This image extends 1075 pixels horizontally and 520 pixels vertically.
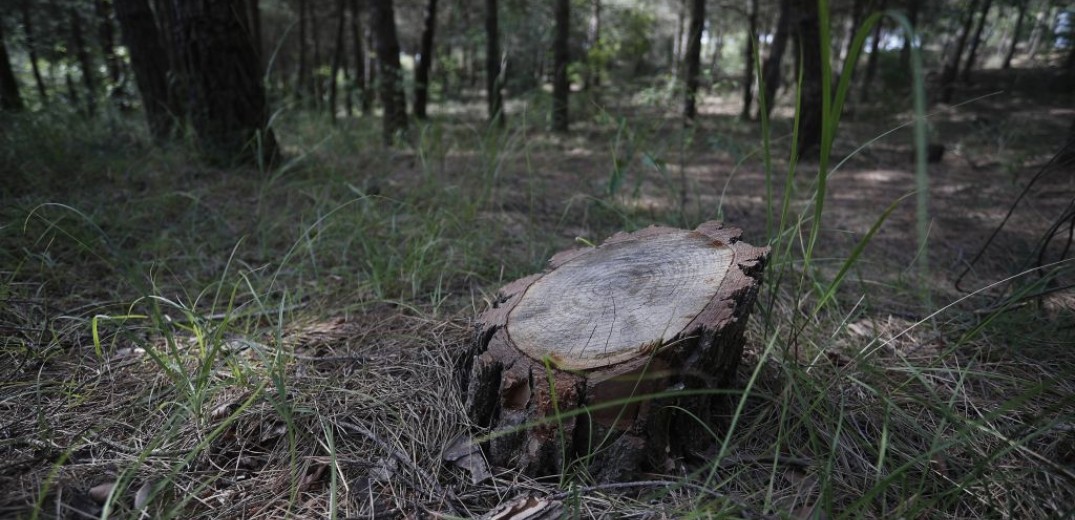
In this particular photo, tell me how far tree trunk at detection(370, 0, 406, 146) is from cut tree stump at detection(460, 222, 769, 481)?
4694mm

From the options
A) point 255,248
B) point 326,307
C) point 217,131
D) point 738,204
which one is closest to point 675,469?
point 326,307

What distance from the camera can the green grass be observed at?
1053mm

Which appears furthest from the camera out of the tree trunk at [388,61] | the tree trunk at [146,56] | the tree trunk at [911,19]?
the tree trunk at [911,19]

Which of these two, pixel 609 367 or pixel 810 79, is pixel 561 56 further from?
pixel 609 367

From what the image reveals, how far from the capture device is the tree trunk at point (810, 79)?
516 cm

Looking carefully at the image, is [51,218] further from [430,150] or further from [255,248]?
[430,150]

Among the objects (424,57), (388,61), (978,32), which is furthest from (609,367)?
(978,32)

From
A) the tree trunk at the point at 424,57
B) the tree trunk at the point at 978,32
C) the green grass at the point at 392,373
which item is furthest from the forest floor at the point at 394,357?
the tree trunk at the point at 978,32

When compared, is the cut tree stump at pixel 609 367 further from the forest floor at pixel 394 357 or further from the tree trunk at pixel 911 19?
the tree trunk at pixel 911 19

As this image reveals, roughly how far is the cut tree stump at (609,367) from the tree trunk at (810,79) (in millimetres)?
4655

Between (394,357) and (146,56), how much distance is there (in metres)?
4.34

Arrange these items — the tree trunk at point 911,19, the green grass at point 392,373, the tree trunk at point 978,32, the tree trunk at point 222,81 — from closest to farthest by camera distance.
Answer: the green grass at point 392,373
the tree trunk at point 222,81
the tree trunk at point 911,19
the tree trunk at point 978,32

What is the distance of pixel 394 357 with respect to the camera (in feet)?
5.14

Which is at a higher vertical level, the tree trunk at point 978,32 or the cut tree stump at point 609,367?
the tree trunk at point 978,32
